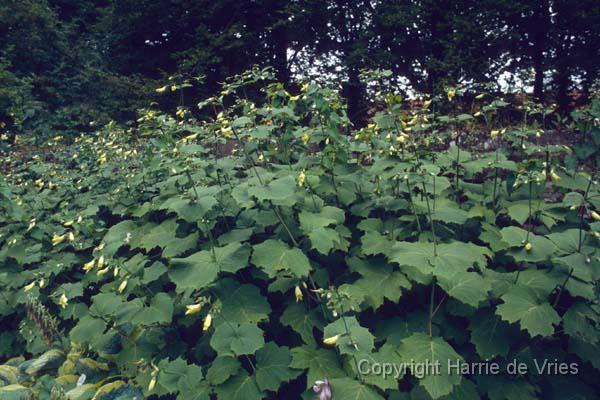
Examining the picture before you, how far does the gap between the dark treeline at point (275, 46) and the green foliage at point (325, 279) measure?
27.6 feet

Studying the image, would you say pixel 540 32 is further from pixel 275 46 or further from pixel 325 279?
pixel 325 279

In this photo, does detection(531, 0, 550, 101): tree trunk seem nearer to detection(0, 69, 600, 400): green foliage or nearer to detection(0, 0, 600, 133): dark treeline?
detection(0, 0, 600, 133): dark treeline

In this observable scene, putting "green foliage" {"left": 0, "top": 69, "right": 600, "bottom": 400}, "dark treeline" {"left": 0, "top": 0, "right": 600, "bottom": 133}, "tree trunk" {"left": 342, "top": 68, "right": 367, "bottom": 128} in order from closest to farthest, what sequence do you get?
"green foliage" {"left": 0, "top": 69, "right": 600, "bottom": 400} < "dark treeline" {"left": 0, "top": 0, "right": 600, "bottom": 133} < "tree trunk" {"left": 342, "top": 68, "right": 367, "bottom": 128}

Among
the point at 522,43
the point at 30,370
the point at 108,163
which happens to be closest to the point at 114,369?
the point at 30,370

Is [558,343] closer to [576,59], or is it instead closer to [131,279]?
[131,279]

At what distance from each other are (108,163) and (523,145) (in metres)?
4.03

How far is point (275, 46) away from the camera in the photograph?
18.0 meters

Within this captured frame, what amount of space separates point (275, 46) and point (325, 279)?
53.0ft

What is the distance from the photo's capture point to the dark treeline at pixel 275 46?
13539 millimetres

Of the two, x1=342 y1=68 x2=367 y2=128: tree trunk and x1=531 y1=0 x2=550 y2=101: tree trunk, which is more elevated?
x1=531 y1=0 x2=550 y2=101: tree trunk

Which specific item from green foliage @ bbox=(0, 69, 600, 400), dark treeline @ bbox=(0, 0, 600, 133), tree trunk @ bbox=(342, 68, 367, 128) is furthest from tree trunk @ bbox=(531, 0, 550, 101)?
green foliage @ bbox=(0, 69, 600, 400)

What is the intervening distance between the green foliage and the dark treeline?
8.42 metres

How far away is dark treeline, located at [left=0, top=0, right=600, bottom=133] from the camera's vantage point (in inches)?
533

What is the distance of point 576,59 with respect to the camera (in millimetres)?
14234
